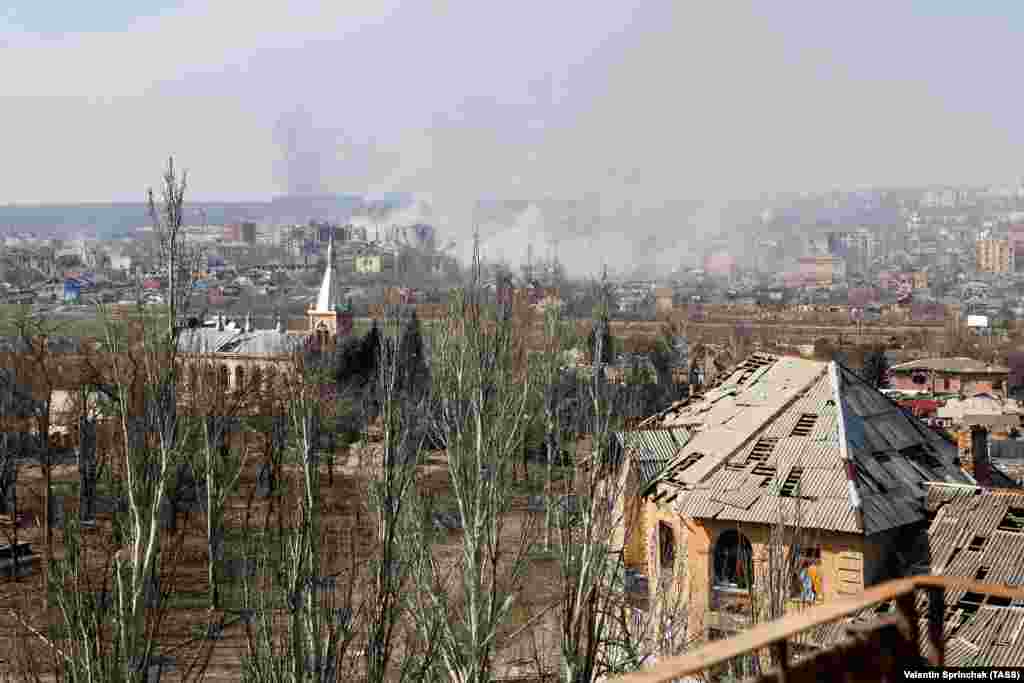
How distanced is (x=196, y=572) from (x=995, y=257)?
589ft

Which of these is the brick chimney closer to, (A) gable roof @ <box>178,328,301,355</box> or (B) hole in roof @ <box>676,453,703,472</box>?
(B) hole in roof @ <box>676,453,703,472</box>

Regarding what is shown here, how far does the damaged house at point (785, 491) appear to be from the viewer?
46.8 ft

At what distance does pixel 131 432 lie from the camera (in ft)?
29.1

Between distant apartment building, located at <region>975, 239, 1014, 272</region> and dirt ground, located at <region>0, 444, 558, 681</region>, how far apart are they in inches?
6547

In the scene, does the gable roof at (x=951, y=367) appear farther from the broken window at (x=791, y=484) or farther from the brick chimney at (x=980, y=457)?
the broken window at (x=791, y=484)

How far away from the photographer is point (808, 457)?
15.7 meters

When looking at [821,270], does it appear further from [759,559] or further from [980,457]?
[759,559]

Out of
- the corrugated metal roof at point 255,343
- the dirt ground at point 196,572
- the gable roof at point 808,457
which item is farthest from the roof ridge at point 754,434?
the corrugated metal roof at point 255,343

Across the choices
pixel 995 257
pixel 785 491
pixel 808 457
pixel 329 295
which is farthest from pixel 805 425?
pixel 995 257

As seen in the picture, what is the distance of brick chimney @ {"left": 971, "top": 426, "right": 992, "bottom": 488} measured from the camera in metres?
18.1

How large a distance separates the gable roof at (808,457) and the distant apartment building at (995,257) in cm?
17667

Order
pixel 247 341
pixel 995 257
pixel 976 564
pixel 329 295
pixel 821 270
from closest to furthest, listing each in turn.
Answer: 1. pixel 976 564
2. pixel 247 341
3. pixel 329 295
4. pixel 821 270
5. pixel 995 257

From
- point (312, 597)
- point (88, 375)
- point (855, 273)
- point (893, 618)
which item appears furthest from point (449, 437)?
point (855, 273)

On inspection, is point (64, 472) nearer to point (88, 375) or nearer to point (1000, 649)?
point (88, 375)
